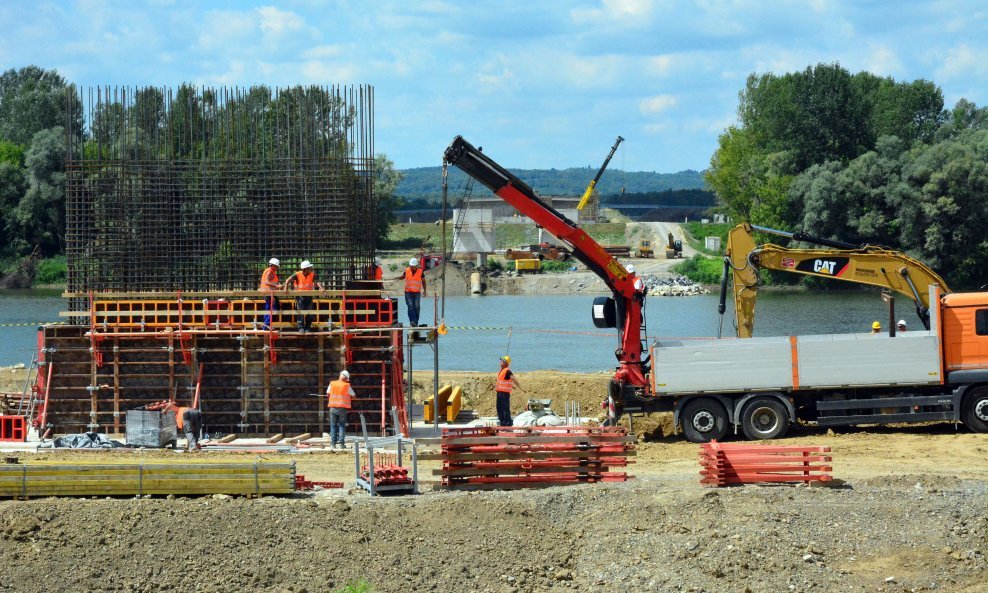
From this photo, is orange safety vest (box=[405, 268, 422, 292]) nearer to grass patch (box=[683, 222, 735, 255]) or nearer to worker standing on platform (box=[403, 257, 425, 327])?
worker standing on platform (box=[403, 257, 425, 327])

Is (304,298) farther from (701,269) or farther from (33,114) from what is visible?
(33,114)

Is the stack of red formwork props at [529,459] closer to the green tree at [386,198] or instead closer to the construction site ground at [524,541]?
the construction site ground at [524,541]

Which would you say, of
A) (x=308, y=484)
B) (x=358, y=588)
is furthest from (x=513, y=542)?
(x=308, y=484)

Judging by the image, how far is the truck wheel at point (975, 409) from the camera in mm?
26250

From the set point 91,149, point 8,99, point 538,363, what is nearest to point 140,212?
point 538,363

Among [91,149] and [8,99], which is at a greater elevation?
[8,99]

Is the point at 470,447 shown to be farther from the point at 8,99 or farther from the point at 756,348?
the point at 8,99

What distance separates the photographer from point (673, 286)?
3565 inches

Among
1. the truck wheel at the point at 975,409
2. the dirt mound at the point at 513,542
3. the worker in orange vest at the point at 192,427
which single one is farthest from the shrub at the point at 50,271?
the truck wheel at the point at 975,409

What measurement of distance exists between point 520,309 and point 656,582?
6203cm

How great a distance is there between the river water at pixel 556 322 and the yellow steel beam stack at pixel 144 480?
1882 cm

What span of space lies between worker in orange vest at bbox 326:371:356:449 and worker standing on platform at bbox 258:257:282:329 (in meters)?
2.33

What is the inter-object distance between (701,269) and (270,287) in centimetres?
7065

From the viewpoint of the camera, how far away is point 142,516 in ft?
63.8
